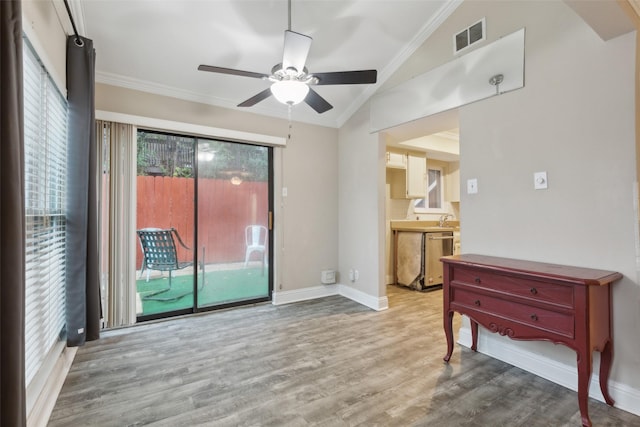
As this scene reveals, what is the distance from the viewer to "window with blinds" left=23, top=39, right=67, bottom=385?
1.60 metres

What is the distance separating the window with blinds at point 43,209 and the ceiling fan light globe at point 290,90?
1.37m

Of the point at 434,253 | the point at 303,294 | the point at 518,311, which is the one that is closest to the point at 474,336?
the point at 518,311

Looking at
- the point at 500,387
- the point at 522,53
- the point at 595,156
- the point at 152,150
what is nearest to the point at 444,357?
the point at 500,387

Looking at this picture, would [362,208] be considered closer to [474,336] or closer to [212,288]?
[474,336]

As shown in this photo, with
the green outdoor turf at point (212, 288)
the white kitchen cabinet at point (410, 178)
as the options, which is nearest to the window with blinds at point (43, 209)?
the green outdoor turf at point (212, 288)

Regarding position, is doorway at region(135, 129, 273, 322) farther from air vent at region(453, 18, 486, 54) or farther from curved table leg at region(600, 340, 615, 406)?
curved table leg at region(600, 340, 615, 406)

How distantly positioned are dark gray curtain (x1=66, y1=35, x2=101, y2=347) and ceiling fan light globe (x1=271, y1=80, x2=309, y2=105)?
1.45 metres

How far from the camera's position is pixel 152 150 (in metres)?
3.35

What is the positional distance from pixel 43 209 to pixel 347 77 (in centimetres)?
220

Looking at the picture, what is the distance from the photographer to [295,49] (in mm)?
2008

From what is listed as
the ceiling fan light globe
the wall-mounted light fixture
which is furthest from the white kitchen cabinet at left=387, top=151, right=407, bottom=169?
the ceiling fan light globe

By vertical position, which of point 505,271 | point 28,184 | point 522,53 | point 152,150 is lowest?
point 505,271

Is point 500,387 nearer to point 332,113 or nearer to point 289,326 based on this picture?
point 289,326

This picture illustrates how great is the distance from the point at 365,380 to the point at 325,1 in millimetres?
3108
